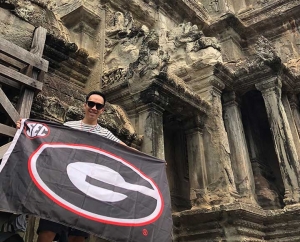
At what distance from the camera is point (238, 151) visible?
8.70 metres

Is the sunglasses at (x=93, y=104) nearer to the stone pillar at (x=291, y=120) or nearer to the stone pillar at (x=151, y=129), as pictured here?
the stone pillar at (x=151, y=129)

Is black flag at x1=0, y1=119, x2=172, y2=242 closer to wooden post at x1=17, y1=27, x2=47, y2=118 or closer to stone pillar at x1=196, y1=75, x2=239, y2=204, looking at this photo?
wooden post at x1=17, y1=27, x2=47, y2=118

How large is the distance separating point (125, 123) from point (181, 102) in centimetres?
137

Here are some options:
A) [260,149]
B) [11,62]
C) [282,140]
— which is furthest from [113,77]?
[260,149]

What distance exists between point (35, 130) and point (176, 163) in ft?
20.1

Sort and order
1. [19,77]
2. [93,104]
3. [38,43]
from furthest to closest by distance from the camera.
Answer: [38,43] → [19,77] → [93,104]

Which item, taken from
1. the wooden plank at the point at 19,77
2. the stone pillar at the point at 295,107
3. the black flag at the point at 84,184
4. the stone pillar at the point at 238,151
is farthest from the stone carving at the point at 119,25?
the stone pillar at the point at 295,107

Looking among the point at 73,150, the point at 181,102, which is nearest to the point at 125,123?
the point at 181,102

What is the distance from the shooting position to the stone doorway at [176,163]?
8.45 m

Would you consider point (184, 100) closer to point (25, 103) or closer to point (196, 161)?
point (196, 161)

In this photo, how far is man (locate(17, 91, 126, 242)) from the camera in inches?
120

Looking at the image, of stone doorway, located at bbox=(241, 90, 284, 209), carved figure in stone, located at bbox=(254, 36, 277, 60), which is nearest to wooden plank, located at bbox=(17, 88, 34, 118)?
carved figure in stone, located at bbox=(254, 36, 277, 60)

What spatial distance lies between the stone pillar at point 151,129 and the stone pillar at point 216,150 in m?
1.54

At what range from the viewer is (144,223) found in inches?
135
